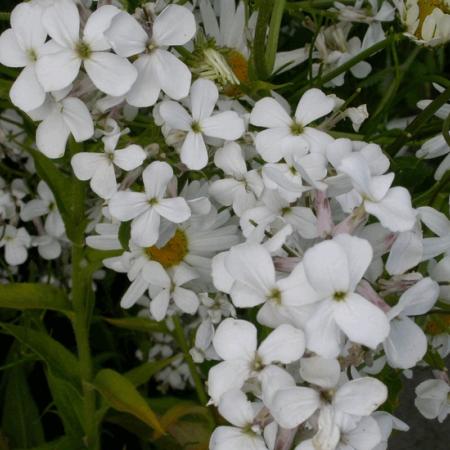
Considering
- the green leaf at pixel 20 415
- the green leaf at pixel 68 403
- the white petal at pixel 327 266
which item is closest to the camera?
the white petal at pixel 327 266

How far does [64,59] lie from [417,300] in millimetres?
248

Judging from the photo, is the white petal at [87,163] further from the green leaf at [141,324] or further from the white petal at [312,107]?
the green leaf at [141,324]

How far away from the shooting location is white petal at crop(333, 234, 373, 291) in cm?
44

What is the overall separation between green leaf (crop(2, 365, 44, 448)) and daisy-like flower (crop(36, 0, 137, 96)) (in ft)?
1.62

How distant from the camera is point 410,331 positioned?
0.48 meters

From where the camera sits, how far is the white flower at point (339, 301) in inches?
17.1

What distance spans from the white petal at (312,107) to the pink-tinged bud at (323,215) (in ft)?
→ 0.36

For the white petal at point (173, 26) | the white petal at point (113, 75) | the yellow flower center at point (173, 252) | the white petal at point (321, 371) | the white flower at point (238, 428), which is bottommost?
the yellow flower center at point (173, 252)

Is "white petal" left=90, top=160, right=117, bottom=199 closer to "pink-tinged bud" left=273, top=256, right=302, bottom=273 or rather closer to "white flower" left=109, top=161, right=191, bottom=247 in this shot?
"white flower" left=109, top=161, right=191, bottom=247

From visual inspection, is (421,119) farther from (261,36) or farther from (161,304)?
(161,304)

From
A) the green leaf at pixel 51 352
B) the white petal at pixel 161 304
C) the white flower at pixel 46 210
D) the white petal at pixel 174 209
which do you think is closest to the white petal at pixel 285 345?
the white petal at pixel 174 209

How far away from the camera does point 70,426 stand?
84 cm

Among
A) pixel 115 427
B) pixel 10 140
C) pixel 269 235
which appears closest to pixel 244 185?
pixel 269 235

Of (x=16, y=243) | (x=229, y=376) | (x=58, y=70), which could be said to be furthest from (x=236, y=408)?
(x=16, y=243)
